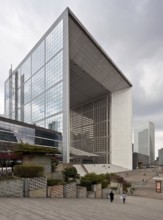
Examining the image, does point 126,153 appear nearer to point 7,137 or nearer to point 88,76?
point 88,76

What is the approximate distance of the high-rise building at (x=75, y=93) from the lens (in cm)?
6122

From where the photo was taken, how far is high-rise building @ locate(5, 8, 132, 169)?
61.2 metres

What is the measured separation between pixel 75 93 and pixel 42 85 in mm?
26953

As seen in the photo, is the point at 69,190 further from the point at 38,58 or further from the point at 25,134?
the point at 38,58

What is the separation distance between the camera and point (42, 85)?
7431 cm

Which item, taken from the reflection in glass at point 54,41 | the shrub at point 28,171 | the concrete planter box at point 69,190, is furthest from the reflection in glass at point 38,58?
the shrub at point 28,171

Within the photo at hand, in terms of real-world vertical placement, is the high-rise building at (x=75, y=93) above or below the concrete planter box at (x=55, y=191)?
above

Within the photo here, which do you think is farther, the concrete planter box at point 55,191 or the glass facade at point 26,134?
the glass facade at point 26,134

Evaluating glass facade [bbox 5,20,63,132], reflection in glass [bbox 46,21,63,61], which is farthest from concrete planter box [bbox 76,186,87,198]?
reflection in glass [bbox 46,21,63,61]

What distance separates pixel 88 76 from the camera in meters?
83.6

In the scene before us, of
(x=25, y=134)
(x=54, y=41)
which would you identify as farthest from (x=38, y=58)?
(x=25, y=134)

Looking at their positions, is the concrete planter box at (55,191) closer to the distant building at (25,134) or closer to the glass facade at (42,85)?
the distant building at (25,134)

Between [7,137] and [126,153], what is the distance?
5387cm

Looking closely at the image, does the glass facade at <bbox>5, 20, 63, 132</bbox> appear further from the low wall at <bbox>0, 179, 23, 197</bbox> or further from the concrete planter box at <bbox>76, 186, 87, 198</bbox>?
the low wall at <bbox>0, 179, 23, 197</bbox>
